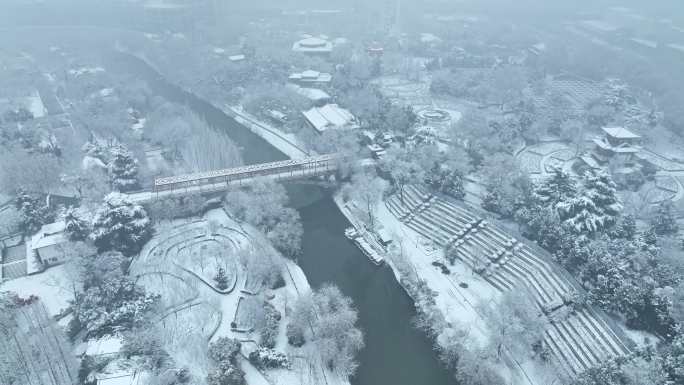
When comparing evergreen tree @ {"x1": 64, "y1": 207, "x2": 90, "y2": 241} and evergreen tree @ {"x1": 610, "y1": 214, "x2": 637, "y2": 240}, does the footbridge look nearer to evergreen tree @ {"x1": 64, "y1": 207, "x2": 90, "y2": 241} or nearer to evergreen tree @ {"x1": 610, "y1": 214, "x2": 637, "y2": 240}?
evergreen tree @ {"x1": 64, "y1": 207, "x2": 90, "y2": 241}

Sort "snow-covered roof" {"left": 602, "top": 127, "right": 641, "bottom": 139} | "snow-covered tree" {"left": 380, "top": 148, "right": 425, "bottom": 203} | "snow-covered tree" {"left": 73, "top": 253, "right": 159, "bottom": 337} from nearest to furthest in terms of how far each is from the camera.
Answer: "snow-covered tree" {"left": 73, "top": 253, "right": 159, "bottom": 337} < "snow-covered tree" {"left": 380, "top": 148, "right": 425, "bottom": 203} < "snow-covered roof" {"left": 602, "top": 127, "right": 641, "bottom": 139}

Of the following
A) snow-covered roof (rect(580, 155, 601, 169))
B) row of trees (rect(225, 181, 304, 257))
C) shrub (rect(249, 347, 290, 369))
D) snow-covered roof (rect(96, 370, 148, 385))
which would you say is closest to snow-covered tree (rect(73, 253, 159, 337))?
snow-covered roof (rect(96, 370, 148, 385))

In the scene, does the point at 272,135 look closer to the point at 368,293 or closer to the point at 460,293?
the point at 368,293

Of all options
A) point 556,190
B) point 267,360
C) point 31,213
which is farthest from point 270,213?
point 556,190

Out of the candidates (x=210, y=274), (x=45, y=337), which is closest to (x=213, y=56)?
(x=210, y=274)

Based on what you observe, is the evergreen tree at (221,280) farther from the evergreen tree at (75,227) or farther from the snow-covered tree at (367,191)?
the snow-covered tree at (367,191)
